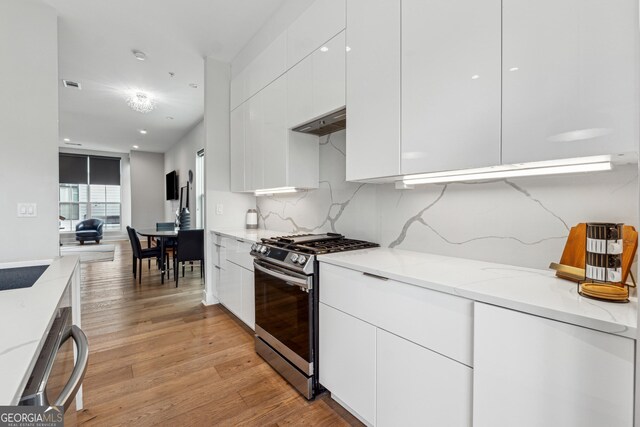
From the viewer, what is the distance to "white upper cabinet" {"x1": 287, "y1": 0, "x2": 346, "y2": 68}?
6.45 ft

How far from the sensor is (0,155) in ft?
7.32

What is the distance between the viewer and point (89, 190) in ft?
29.9

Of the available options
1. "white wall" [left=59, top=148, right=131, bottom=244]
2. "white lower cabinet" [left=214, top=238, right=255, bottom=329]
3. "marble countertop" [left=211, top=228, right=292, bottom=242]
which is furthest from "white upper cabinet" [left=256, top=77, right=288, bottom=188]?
"white wall" [left=59, top=148, right=131, bottom=244]

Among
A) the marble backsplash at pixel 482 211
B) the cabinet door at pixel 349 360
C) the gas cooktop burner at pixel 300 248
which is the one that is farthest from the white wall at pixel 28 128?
the cabinet door at pixel 349 360

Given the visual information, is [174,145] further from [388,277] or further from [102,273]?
[388,277]

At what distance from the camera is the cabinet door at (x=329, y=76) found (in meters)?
1.93

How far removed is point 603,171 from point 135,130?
Result: 309 inches

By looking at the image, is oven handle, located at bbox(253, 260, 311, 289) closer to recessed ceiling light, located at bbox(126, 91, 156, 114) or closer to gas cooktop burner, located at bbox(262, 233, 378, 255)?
gas cooktop burner, located at bbox(262, 233, 378, 255)

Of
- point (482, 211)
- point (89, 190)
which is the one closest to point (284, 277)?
point (482, 211)

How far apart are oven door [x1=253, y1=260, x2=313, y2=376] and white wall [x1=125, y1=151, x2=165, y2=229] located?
8.59 meters

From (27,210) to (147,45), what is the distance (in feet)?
6.70

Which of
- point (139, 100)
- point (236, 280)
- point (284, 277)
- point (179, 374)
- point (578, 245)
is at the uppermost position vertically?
point (139, 100)

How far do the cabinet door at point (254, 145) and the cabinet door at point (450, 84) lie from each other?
1.70m
